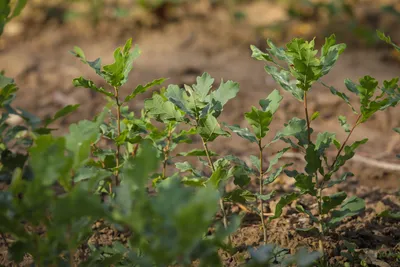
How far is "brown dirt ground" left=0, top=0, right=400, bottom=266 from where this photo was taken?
2307 mm

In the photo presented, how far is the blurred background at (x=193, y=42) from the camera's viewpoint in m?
4.04

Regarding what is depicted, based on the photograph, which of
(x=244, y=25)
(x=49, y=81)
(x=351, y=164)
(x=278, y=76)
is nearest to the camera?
(x=278, y=76)

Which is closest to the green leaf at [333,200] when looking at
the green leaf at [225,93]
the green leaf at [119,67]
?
the green leaf at [225,93]

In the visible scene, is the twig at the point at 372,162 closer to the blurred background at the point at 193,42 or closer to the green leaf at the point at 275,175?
the blurred background at the point at 193,42

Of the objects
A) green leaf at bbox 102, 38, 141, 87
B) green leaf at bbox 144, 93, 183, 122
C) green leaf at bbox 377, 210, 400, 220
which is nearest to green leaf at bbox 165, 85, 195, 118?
green leaf at bbox 144, 93, 183, 122

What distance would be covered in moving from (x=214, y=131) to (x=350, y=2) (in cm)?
410

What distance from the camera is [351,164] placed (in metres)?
3.12

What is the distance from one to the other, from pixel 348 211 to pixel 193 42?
323 centimetres

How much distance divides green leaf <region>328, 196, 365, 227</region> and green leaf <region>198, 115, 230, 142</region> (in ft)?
1.51

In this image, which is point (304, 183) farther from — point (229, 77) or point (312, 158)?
point (229, 77)

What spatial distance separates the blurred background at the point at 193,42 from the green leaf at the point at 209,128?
1.75 m

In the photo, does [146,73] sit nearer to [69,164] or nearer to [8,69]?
[8,69]

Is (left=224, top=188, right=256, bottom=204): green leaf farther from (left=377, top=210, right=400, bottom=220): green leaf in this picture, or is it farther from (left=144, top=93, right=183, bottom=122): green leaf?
→ (left=377, top=210, right=400, bottom=220): green leaf

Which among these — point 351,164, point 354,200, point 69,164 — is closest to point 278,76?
point 354,200
